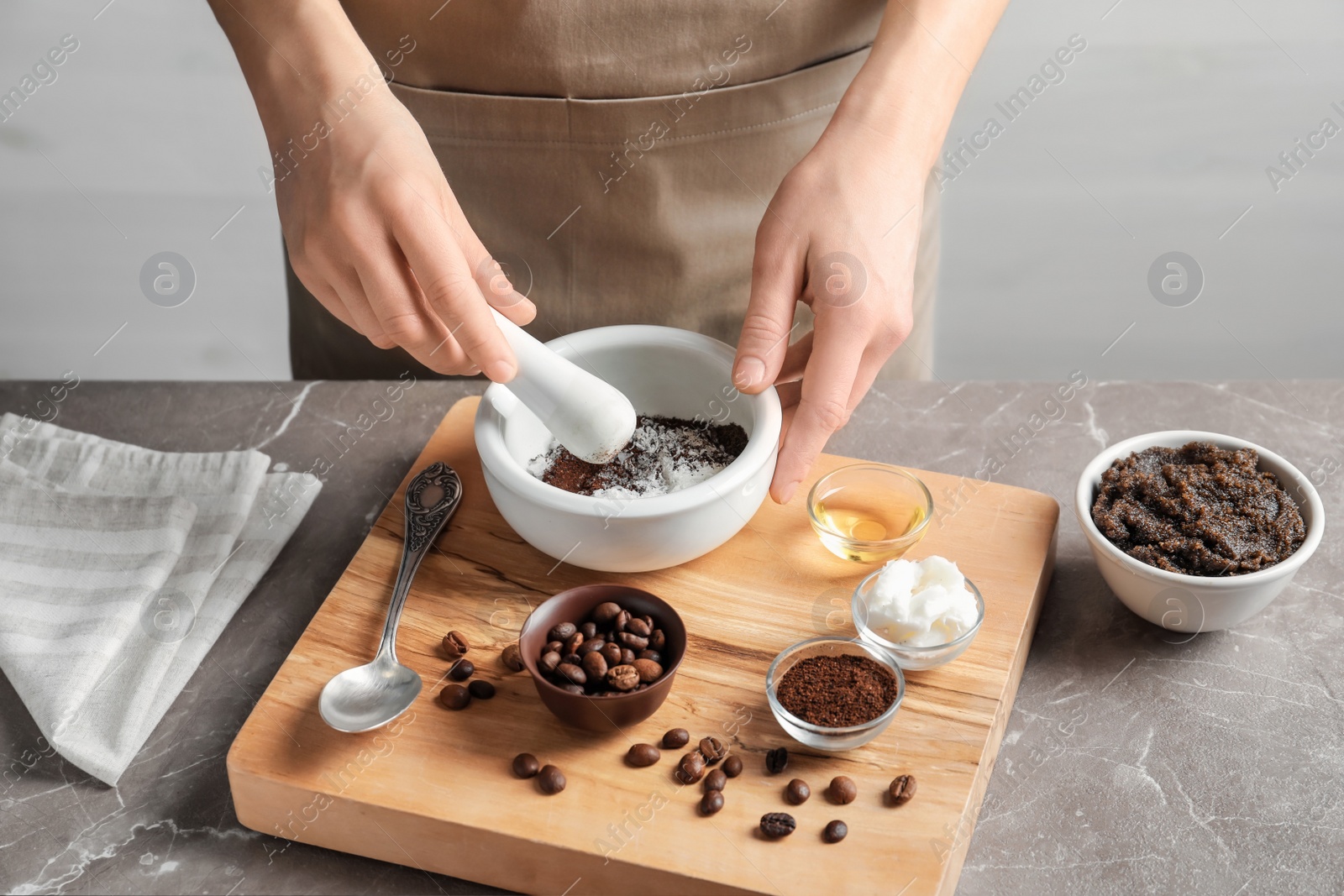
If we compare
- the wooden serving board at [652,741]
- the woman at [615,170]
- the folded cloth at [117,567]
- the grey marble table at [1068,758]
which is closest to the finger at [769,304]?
the woman at [615,170]

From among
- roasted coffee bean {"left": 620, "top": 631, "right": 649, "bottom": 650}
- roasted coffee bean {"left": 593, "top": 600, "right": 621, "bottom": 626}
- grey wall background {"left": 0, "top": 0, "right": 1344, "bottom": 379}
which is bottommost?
grey wall background {"left": 0, "top": 0, "right": 1344, "bottom": 379}

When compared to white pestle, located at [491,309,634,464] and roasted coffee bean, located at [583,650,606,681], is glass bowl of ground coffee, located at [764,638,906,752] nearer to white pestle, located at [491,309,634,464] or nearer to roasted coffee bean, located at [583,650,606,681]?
roasted coffee bean, located at [583,650,606,681]

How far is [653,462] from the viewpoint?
162cm

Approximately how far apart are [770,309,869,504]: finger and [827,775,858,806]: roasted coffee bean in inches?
16.8

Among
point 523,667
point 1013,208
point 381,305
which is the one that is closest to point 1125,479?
point 523,667

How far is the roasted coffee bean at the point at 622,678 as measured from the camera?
51.8 inches

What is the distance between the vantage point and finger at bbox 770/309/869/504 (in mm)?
1454

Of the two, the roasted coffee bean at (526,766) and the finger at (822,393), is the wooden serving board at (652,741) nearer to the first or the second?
the roasted coffee bean at (526,766)

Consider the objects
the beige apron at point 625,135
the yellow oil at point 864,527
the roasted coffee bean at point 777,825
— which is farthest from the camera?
the beige apron at point 625,135

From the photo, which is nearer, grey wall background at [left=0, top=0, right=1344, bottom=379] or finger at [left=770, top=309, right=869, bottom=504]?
Answer: finger at [left=770, top=309, right=869, bottom=504]

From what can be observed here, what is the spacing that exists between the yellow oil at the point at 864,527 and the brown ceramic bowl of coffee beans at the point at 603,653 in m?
0.30

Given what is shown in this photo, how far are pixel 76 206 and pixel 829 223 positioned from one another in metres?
3.42

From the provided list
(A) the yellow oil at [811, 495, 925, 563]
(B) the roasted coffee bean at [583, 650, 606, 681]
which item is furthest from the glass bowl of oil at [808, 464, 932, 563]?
(B) the roasted coffee bean at [583, 650, 606, 681]

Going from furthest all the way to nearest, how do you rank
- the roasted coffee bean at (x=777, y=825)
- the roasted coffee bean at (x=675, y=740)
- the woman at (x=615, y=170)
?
1. the woman at (x=615, y=170)
2. the roasted coffee bean at (x=675, y=740)
3. the roasted coffee bean at (x=777, y=825)
